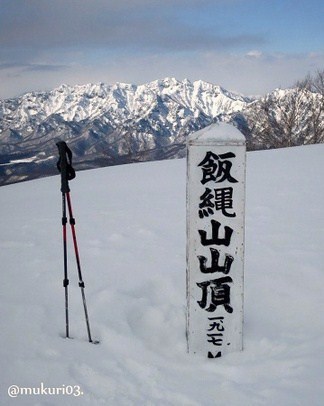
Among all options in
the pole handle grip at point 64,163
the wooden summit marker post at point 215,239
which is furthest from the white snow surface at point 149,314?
the pole handle grip at point 64,163

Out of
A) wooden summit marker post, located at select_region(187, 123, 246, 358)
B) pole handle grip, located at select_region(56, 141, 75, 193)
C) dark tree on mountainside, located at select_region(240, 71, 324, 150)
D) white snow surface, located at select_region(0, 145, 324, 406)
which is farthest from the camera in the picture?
dark tree on mountainside, located at select_region(240, 71, 324, 150)

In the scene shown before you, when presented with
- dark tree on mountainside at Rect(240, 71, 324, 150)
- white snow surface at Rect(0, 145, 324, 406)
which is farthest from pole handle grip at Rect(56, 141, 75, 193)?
dark tree on mountainside at Rect(240, 71, 324, 150)

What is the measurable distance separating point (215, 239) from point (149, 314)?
1671mm

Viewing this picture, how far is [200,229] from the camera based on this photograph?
393 cm

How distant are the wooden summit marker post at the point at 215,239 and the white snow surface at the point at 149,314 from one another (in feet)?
1.07

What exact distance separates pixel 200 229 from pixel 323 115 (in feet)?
144

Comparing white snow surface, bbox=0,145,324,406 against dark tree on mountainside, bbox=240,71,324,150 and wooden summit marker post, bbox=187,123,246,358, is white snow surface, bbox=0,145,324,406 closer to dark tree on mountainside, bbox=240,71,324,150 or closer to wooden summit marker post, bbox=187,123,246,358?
wooden summit marker post, bbox=187,123,246,358

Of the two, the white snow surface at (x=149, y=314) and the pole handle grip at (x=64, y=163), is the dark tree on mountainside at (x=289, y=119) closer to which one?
the white snow surface at (x=149, y=314)

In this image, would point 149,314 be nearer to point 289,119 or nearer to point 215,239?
point 215,239

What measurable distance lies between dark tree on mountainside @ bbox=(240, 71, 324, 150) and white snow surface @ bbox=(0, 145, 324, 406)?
35582 mm

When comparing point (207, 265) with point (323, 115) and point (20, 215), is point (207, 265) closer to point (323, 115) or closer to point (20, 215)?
point (20, 215)

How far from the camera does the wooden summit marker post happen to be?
3.79 m

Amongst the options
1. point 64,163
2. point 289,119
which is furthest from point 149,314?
point 289,119

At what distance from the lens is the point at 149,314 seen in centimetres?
490
